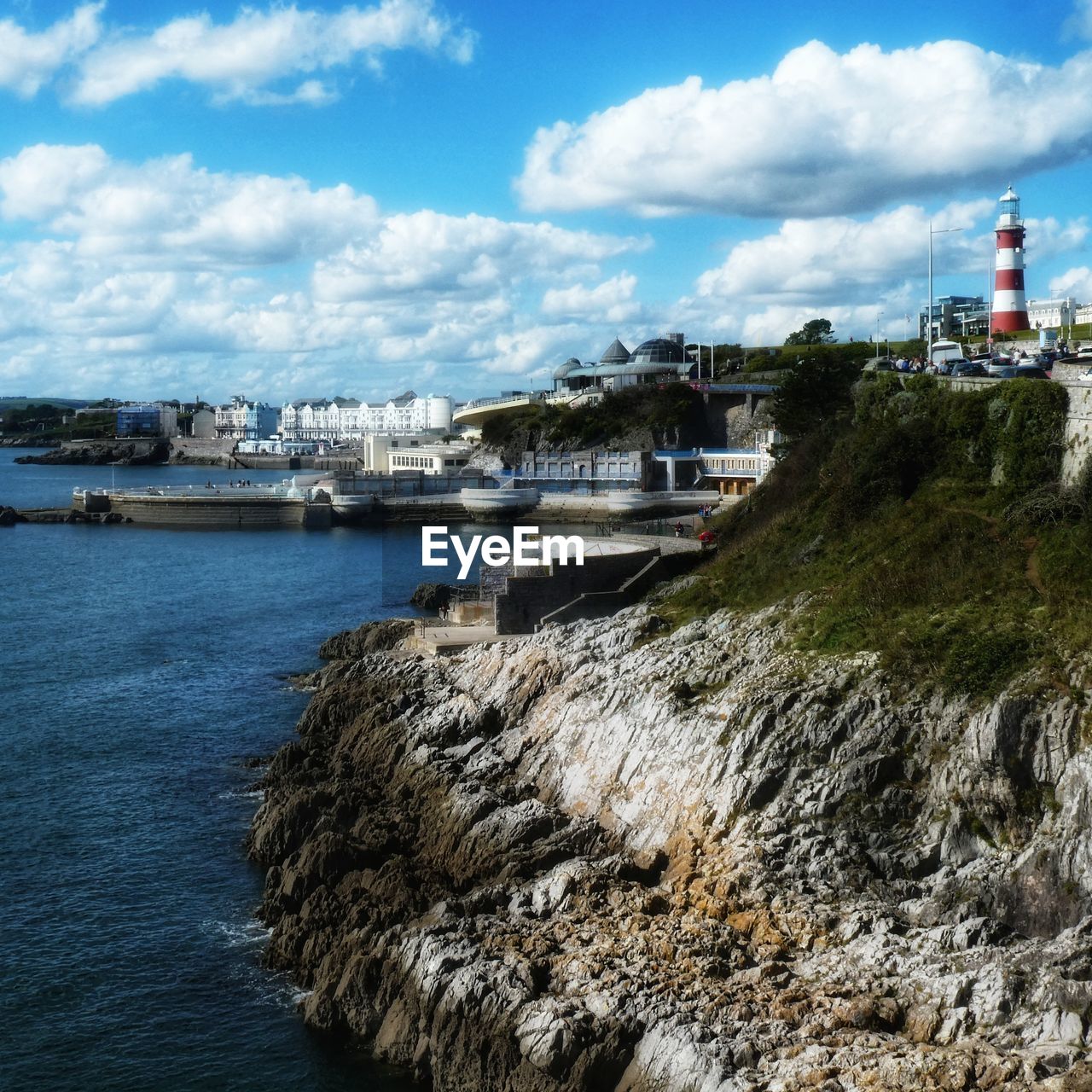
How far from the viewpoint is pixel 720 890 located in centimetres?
1673

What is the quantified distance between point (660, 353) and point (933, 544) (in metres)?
84.7

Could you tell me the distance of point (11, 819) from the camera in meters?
25.1

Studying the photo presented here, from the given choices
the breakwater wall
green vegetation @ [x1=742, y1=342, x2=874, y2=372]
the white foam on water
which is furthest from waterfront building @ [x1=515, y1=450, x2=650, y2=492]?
the white foam on water

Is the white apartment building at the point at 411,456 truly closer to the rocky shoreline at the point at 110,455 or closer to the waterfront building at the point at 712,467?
the waterfront building at the point at 712,467

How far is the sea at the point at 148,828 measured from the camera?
1678cm

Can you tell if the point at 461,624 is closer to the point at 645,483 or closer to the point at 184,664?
the point at 184,664

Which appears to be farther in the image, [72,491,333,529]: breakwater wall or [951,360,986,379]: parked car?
[72,491,333,529]: breakwater wall

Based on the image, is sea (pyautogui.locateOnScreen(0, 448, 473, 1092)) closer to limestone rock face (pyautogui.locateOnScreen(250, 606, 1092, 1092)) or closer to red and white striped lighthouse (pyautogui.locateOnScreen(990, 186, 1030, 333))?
limestone rock face (pyautogui.locateOnScreen(250, 606, 1092, 1092))

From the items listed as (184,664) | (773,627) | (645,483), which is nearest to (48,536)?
(645,483)

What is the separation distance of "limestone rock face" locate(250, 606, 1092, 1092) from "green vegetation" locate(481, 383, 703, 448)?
66.0 meters

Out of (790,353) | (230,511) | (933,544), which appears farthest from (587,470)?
(933,544)

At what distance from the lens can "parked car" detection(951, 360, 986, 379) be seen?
32.2 m

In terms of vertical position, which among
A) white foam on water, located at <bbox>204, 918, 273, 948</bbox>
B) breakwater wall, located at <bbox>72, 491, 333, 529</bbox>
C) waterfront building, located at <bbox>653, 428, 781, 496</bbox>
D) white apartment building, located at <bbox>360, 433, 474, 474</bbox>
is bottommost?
white foam on water, located at <bbox>204, 918, 273, 948</bbox>

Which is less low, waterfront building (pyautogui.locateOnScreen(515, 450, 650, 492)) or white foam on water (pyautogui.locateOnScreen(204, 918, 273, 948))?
waterfront building (pyautogui.locateOnScreen(515, 450, 650, 492))
